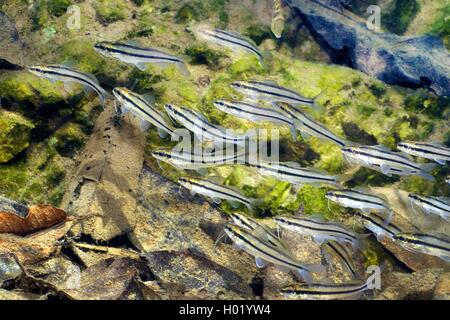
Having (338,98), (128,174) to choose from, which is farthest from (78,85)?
(338,98)

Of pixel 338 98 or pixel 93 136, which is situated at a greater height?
pixel 338 98

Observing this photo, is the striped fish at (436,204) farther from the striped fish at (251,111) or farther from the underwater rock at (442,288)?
the striped fish at (251,111)

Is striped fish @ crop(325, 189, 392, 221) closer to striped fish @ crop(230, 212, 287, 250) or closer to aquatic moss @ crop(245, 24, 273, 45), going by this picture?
striped fish @ crop(230, 212, 287, 250)

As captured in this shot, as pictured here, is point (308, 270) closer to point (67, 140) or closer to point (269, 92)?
point (269, 92)

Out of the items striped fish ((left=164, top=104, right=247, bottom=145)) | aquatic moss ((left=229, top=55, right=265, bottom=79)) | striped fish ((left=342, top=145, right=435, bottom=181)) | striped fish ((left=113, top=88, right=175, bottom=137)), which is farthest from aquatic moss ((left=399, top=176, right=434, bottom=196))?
striped fish ((left=113, top=88, right=175, bottom=137))

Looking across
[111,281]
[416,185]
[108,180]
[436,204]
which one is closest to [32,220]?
[108,180]
